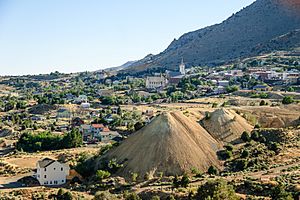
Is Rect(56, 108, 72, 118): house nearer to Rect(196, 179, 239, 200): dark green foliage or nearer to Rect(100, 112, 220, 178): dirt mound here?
Rect(100, 112, 220, 178): dirt mound

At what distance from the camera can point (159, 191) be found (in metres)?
37.1

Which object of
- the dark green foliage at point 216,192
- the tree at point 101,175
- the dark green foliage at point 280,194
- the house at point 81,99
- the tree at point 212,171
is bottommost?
the tree at point 212,171

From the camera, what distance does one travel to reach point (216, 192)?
3206 centimetres

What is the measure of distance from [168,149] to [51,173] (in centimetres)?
1210

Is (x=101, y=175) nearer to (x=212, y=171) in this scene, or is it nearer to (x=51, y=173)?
(x=51, y=173)

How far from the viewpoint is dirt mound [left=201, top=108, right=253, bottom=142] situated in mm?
53688

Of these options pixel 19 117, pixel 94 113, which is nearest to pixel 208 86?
pixel 94 113

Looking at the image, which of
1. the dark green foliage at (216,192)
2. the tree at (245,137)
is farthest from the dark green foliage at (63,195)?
the tree at (245,137)

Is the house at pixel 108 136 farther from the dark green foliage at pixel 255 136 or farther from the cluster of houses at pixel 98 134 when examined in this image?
the dark green foliage at pixel 255 136

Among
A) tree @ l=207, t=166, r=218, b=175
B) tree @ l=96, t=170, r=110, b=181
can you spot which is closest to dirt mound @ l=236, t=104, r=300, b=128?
tree @ l=207, t=166, r=218, b=175

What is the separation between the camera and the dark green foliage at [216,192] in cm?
3208

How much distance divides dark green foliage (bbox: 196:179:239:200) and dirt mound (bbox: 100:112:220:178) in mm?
11255

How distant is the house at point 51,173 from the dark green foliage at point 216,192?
18303mm

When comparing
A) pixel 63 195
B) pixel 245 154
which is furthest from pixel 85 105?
pixel 63 195
